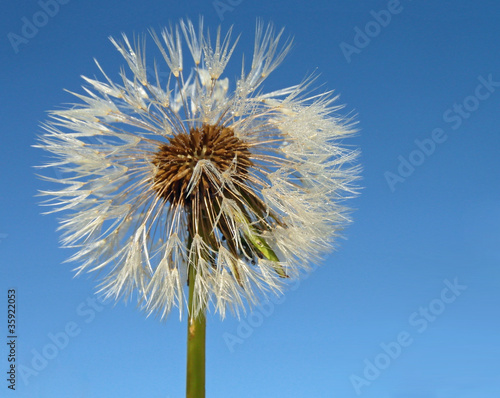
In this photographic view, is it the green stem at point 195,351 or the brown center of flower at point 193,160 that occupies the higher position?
the brown center of flower at point 193,160

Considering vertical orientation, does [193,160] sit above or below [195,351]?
above

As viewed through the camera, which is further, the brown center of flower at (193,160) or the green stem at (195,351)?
the brown center of flower at (193,160)

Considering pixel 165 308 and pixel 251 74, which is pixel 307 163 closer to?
pixel 251 74

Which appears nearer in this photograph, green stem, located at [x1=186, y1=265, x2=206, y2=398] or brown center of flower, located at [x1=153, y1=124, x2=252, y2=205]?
green stem, located at [x1=186, y1=265, x2=206, y2=398]

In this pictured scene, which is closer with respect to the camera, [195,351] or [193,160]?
[195,351]
